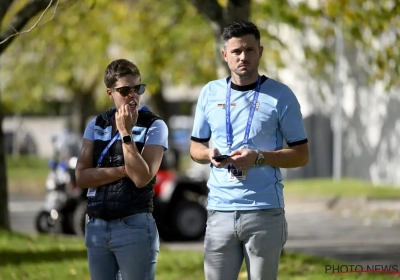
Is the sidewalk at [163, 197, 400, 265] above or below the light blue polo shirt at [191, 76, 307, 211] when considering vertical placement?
below

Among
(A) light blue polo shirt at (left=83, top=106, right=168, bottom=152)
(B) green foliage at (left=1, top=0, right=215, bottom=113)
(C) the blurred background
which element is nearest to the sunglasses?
(A) light blue polo shirt at (left=83, top=106, right=168, bottom=152)

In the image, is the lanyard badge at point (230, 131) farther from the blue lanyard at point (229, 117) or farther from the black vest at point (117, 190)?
the black vest at point (117, 190)

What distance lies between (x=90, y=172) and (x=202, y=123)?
0.74m

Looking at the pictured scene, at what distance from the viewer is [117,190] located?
18.5 ft

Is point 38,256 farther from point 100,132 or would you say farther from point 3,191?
point 100,132

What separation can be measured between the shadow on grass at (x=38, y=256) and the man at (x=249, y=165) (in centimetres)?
617

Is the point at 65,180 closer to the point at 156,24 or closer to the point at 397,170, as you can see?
the point at 156,24

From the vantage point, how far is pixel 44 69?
23484 millimetres

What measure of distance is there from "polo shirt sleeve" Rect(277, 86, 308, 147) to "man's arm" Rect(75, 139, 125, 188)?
0.94 meters

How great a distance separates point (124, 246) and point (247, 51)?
127cm

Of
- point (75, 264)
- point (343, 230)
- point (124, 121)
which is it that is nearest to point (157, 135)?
point (124, 121)

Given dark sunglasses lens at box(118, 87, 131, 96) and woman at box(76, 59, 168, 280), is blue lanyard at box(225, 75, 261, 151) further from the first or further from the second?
dark sunglasses lens at box(118, 87, 131, 96)

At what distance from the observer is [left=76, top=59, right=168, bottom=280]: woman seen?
217 inches
